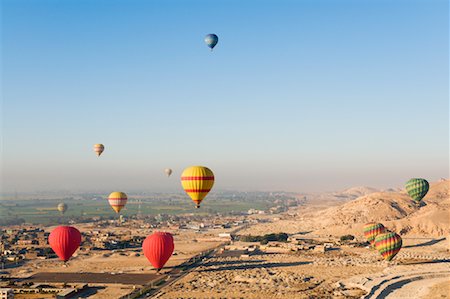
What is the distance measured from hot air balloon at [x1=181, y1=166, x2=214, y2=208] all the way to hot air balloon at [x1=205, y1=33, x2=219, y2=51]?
21119 mm

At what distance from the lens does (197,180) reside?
47750 mm

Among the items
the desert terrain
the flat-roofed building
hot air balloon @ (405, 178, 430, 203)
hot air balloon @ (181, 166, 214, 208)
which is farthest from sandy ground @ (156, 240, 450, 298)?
the flat-roofed building

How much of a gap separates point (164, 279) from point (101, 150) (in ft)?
110

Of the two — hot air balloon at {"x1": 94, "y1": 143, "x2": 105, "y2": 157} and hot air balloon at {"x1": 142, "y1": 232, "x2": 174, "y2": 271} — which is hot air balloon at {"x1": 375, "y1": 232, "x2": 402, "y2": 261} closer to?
hot air balloon at {"x1": 142, "y1": 232, "x2": 174, "y2": 271}

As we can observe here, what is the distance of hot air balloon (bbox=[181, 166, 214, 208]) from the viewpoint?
4778 centimetres

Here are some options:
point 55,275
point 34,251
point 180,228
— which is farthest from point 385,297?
point 180,228

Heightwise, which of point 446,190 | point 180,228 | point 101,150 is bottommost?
point 180,228

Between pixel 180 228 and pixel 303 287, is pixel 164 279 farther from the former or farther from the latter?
pixel 180 228

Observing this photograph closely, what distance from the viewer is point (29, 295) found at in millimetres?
47094

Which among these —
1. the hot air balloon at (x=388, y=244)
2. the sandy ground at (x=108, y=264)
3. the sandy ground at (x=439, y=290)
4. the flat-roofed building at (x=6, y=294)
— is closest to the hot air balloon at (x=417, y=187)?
the hot air balloon at (x=388, y=244)

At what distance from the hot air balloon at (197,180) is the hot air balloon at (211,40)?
2112 cm

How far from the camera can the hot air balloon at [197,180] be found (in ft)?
157

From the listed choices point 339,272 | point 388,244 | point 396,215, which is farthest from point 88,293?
point 396,215

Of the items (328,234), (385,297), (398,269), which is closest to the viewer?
(385,297)
